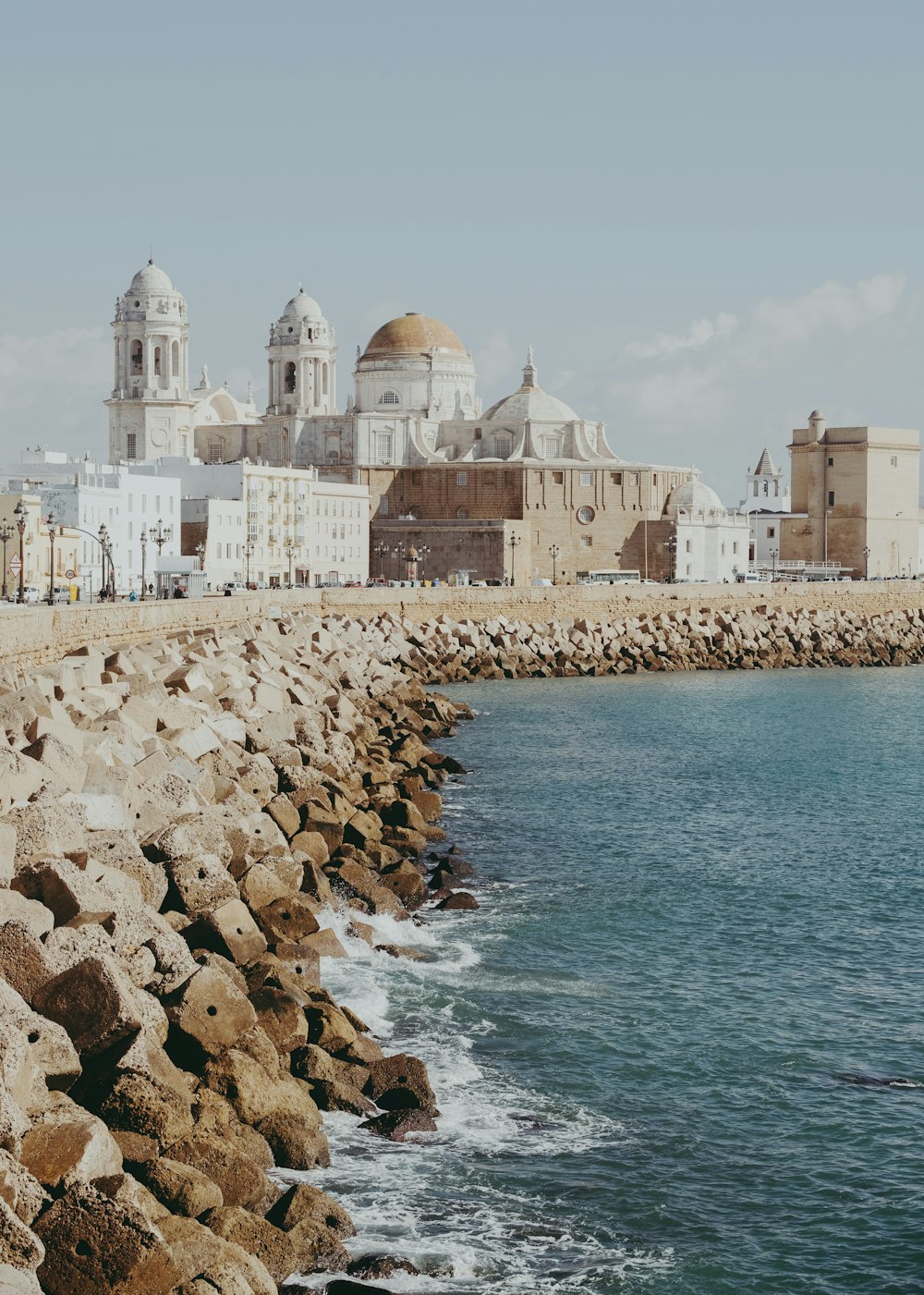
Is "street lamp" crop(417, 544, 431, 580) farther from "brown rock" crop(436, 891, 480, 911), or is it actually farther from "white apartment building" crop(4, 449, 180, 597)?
"brown rock" crop(436, 891, 480, 911)

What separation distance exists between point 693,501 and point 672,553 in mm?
3022

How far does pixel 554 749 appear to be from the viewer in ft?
101

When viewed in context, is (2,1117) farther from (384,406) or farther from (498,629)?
(384,406)

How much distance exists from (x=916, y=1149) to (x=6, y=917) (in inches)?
230

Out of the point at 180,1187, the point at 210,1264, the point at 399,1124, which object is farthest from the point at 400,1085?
the point at 210,1264

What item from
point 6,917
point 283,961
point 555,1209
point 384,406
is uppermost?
point 384,406

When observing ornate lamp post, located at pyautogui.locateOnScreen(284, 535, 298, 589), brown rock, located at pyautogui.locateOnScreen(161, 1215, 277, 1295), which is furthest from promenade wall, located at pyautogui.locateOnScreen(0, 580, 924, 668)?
ornate lamp post, located at pyautogui.locateOnScreen(284, 535, 298, 589)

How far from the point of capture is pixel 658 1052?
12.9m

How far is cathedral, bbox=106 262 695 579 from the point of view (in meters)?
78.6

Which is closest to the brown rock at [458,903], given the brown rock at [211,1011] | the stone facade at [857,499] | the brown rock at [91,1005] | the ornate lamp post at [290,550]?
the brown rock at [211,1011]

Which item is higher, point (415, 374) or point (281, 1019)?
point (415, 374)

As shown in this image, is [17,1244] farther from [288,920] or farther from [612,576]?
[612,576]

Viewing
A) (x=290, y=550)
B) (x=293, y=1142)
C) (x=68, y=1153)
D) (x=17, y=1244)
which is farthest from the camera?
(x=290, y=550)

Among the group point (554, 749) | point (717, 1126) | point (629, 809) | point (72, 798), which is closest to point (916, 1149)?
point (717, 1126)
